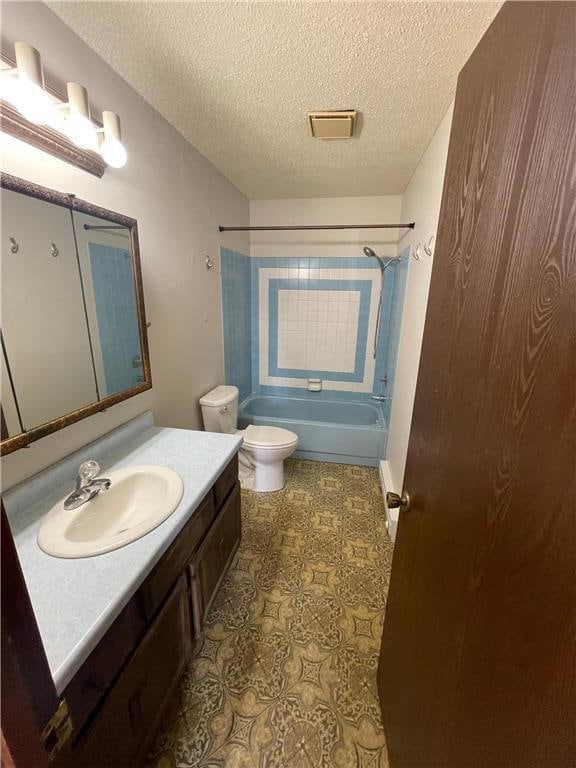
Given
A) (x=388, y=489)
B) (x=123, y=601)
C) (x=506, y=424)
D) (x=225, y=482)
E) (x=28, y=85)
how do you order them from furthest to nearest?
(x=388, y=489) → (x=225, y=482) → (x=28, y=85) → (x=123, y=601) → (x=506, y=424)

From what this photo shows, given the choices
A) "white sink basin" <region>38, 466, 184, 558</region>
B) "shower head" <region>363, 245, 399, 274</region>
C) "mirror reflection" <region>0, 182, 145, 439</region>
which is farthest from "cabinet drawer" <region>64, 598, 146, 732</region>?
"shower head" <region>363, 245, 399, 274</region>

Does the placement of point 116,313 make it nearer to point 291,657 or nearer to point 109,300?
point 109,300

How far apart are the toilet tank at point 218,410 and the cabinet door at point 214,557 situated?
0.68 meters

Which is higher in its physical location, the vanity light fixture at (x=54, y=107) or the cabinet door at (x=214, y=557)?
the vanity light fixture at (x=54, y=107)

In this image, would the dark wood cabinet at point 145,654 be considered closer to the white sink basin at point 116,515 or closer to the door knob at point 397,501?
the white sink basin at point 116,515

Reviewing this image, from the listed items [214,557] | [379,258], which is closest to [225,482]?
[214,557]

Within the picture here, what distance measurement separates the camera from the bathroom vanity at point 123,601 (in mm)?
663

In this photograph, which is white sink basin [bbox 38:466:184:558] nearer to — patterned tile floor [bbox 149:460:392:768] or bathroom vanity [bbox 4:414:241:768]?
bathroom vanity [bbox 4:414:241:768]

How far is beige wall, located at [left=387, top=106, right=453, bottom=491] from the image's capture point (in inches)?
62.0

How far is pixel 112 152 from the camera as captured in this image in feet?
3.65

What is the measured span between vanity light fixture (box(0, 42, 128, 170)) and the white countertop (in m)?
1.12

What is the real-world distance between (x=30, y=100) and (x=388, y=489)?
8.66 ft

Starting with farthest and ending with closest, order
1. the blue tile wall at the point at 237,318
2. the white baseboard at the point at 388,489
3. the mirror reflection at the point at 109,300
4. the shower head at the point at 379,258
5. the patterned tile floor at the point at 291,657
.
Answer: the shower head at the point at 379,258
the blue tile wall at the point at 237,318
the white baseboard at the point at 388,489
the mirror reflection at the point at 109,300
the patterned tile floor at the point at 291,657

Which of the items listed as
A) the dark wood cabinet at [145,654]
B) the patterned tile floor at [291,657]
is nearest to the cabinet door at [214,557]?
the dark wood cabinet at [145,654]
